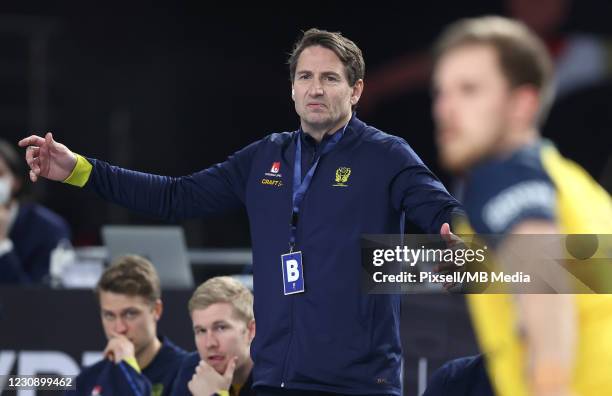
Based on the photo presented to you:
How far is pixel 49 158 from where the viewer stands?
3.69m

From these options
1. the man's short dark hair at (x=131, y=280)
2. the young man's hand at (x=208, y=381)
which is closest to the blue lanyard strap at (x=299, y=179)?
the young man's hand at (x=208, y=381)

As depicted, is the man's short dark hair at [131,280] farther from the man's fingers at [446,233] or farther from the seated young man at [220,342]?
the man's fingers at [446,233]

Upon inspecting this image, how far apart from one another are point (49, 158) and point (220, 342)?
1.13 m

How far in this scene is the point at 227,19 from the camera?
1129cm

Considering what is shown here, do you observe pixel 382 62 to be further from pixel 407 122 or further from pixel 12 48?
pixel 12 48

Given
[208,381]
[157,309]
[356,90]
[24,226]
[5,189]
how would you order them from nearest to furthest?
1. [356,90]
2. [208,381]
3. [157,309]
4. [5,189]
5. [24,226]

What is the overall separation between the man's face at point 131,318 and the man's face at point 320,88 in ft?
5.59

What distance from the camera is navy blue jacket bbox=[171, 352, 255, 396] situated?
4.36 meters

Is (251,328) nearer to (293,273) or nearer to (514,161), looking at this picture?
(293,273)

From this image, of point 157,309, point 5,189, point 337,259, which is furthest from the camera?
point 5,189

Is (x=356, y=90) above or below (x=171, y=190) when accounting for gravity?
above

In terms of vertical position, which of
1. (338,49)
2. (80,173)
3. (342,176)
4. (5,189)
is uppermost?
(5,189)

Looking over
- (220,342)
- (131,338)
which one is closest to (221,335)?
(220,342)

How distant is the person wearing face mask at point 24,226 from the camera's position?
6.38m
